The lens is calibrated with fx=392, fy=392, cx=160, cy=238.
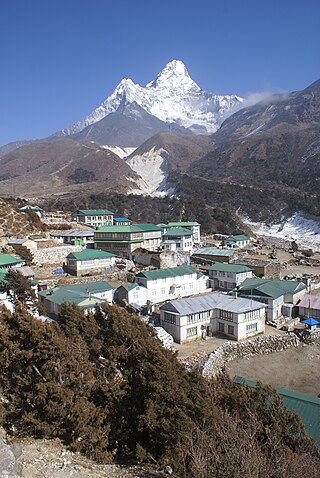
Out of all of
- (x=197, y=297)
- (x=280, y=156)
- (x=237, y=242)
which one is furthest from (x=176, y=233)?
(x=280, y=156)

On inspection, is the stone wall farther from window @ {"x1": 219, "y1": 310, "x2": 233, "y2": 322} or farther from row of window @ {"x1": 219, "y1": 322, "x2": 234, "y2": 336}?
window @ {"x1": 219, "y1": 310, "x2": 233, "y2": 322}

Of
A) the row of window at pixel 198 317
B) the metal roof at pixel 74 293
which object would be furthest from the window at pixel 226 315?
the metal roof at pixel 74 293

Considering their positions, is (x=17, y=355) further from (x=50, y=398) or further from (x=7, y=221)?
(x=7, y=221)

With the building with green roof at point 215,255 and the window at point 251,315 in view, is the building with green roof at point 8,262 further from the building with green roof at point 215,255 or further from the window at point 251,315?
the building with green roof at point 215,255

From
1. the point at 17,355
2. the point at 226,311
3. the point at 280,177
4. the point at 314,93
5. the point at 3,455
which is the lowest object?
the point at 226,311

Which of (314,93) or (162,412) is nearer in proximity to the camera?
(162,412)

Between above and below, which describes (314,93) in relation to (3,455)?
above

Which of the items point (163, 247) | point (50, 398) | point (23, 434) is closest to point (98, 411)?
point (50, 398)
